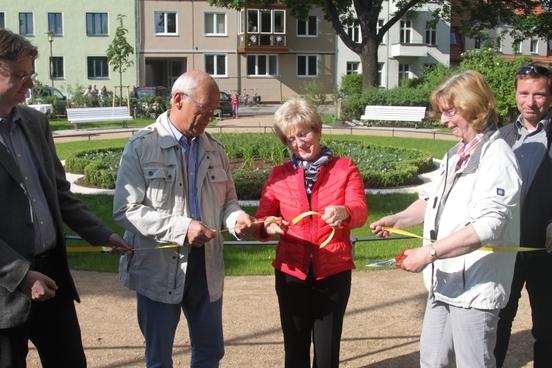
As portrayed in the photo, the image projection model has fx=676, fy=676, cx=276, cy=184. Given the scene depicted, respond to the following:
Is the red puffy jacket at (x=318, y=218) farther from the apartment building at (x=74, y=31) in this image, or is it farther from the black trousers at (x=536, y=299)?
the apartment building at (x=74, y=31)

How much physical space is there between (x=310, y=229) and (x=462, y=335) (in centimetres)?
94

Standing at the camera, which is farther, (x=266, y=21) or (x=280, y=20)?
(x=280, y=20)

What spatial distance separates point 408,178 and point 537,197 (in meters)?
8.39

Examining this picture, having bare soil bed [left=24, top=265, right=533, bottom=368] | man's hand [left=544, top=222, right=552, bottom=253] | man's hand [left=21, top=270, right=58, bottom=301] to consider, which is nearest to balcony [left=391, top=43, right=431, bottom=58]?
bare soil bed [left=24, top=265, right=533, bottom=368]

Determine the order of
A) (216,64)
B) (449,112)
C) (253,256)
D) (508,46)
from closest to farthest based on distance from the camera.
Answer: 1. (449,112)
2. (253,256)
3. (216,64)
4. (508,46)

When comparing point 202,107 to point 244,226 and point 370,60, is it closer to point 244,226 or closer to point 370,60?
point 244,226

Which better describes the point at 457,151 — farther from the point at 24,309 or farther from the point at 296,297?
the point at 24,309

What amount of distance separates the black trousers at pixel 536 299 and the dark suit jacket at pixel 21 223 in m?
2.40

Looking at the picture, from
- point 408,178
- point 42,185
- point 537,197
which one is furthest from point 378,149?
point 42,185

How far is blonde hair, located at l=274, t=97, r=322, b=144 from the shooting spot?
11.7 ft

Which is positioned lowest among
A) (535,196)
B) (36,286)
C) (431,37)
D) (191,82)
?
(36,286)

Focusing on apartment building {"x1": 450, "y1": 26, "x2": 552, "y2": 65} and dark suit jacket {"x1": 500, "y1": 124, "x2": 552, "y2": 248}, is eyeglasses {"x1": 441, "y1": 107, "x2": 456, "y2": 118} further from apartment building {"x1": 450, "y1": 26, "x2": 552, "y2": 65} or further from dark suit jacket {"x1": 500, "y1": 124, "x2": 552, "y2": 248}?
apartment building {"x1": 450, "y1": 26, "x2": 552, "y2": 65}

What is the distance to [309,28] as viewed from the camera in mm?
50688

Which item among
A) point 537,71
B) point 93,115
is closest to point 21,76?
point 537,71
